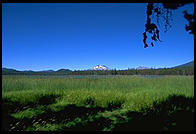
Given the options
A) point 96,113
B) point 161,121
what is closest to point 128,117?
point 161,121

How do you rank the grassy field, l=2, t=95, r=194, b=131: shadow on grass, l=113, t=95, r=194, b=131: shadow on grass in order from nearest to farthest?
l=113, t=95, r=194, b=131: shadow on grass, l=2, t=95, r=194, b=131: shadow on grass, the grassy field

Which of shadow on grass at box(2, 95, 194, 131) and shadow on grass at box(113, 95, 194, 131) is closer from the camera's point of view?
shadow on grass at box(113, 95, 194, 131)

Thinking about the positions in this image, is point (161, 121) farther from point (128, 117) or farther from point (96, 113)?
point (96, 113)

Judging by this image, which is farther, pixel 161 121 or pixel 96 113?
pixel 96 113

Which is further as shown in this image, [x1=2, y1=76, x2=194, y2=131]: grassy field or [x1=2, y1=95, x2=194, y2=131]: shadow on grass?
[x1=2, y1=76, x2=194, y2=131]: grassy field

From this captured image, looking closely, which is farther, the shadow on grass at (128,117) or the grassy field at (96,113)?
the grassy field at (96,113)

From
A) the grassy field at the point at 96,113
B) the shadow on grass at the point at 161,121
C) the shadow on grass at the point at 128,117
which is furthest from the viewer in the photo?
the grassy field at the point at 96,113

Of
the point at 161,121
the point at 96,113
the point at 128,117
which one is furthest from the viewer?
the point at 96,113

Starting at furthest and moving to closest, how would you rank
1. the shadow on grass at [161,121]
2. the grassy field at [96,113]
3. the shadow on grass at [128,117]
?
the grassy field at [96,113]
the shadow on grass at [128,117]
the shadow on grass at [161,121]

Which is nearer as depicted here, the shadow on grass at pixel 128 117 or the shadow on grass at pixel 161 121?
the shadow on grass at pixel 161 121

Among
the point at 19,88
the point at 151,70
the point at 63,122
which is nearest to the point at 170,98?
the point at 63,122

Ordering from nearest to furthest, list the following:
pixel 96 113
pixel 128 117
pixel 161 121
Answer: pixel 161 121 → pixel 128 117 → pixel 96 113

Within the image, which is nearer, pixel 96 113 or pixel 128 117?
pixel 128 117

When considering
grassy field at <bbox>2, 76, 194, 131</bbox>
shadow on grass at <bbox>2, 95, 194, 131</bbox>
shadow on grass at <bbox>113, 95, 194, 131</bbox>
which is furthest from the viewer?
grassy field at <bbox>2, 76, 194, 131</bbox>
